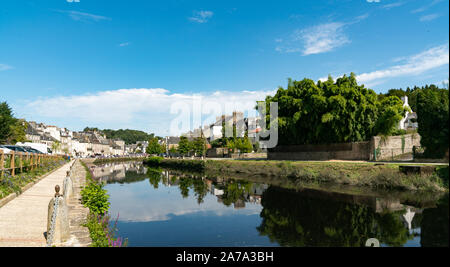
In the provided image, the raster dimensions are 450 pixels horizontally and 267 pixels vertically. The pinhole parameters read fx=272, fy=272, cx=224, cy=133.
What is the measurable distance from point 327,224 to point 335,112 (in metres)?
20.9

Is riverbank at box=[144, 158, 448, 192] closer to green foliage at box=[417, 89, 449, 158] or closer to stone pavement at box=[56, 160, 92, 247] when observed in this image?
green foliage at box=[417, 89, 449, 158]

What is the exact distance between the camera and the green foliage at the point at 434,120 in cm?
288

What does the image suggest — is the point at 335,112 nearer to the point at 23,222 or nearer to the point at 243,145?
the point at 23,222

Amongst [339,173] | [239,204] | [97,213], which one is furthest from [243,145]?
[97,213]

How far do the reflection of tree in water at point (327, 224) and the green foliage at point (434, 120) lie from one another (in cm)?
674

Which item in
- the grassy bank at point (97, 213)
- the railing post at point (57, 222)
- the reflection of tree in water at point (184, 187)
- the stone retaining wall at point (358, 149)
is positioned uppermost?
the stone retaining wall at point (358, 149)

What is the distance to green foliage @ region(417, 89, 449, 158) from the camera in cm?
288

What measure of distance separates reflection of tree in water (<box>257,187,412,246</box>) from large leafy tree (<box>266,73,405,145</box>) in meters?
15.9

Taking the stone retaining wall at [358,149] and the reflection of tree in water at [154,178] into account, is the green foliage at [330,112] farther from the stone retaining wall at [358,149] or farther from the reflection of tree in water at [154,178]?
the reflection of tree in water at [154,178]

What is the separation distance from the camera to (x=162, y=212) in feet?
51.1

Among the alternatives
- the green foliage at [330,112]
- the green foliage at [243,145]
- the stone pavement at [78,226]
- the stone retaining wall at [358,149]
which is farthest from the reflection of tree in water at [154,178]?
the green foliage at [243,145]

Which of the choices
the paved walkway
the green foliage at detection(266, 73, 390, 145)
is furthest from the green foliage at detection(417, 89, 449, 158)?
the green foliage at detection(266, 73, 390, 145)
